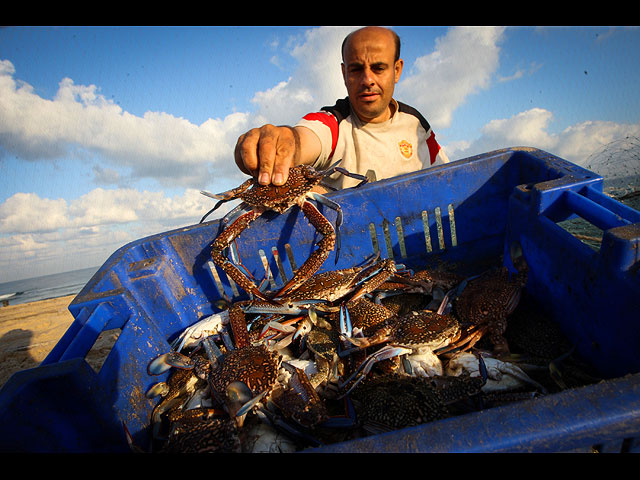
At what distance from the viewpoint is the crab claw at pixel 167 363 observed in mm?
1663

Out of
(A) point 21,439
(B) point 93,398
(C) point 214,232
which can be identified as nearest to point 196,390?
(B) point 93,398

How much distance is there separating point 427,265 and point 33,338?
6164mm

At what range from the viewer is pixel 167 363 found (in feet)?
5.58

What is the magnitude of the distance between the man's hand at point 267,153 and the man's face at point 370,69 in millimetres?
1301

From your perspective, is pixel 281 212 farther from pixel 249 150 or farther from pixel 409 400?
pixel 409 400

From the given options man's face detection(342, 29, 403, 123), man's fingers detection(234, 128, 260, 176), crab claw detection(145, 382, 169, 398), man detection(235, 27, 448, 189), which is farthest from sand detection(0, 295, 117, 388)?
man's face detection(342, 29, 403, 123)

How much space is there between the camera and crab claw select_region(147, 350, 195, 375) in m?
1.66

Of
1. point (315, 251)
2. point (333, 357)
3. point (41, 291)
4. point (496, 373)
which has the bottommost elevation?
point (41, 291)

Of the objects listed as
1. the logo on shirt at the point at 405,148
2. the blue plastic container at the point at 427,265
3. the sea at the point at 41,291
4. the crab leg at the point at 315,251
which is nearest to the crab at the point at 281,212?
the crab leg at the point at 315,251

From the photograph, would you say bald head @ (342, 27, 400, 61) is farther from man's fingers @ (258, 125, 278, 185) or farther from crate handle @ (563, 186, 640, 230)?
crate handle @ (563, 186, 640, 230)

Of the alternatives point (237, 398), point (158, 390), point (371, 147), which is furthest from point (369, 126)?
point (158, 390)

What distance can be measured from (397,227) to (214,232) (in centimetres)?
143

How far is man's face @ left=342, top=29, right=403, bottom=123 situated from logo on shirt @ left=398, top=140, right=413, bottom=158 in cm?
44

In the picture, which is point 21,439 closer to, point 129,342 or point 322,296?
point 129,342
